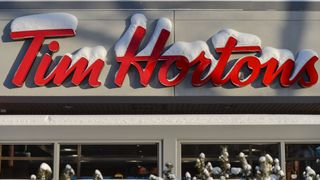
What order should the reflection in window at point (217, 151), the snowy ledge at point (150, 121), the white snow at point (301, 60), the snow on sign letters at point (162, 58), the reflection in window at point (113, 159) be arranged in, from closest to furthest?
the snowy ledge at point (150, 121) → the reflection in window at point (217, 151) → the reflection in window at point (113, 159) → the snow on sign letters at point (162, 58) → the white snow at point (301, 60)

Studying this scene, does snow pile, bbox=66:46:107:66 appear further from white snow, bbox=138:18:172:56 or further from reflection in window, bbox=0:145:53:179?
reflection in window, bbox=0:145:53:179

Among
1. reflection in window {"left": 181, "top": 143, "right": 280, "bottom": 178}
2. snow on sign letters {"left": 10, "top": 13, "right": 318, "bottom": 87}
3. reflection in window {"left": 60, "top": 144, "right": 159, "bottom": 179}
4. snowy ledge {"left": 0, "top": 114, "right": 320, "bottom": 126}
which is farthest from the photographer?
snow on sign letters {"left": 10, "top": 13, "right": 318, "bottom": 87}

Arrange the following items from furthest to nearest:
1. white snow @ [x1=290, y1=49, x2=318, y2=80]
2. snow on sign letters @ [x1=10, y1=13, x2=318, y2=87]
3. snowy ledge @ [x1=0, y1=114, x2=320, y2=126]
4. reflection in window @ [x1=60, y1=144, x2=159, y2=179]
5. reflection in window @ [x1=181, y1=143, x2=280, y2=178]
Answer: white snow @ [x1=290, y1=49, x2=318, y2=80], snow on sign letters @ [x1=10, y1=13, x2=318, y2=87], reflection in window @ [x1=60, y1=144, x2=159, y2=179], reflection in window @ [x1=181, y1=143, x2=280, y2=178], snowy ledge @ [x1=0, y1=114, x2=320, y2=126]

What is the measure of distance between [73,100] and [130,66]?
106cm

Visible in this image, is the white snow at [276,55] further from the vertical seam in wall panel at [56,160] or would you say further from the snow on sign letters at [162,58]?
the vertical seam in wall panel at [56,160]

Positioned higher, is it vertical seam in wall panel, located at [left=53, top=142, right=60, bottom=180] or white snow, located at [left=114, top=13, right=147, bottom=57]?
white snow, located at [left=114, top=13, right=147, bottom=57]

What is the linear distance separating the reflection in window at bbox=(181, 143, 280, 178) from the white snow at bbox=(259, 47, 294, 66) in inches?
67.0

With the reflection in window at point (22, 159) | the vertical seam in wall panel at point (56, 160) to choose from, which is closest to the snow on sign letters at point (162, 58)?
the reflection in window at point (22, 159)

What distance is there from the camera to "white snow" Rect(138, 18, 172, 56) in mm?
9797

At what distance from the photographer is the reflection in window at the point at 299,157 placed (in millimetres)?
8898

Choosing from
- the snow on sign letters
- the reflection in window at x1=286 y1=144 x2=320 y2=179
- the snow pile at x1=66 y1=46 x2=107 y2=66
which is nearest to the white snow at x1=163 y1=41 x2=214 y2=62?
the snow on sign letters

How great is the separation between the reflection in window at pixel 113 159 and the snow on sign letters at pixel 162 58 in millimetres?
1309

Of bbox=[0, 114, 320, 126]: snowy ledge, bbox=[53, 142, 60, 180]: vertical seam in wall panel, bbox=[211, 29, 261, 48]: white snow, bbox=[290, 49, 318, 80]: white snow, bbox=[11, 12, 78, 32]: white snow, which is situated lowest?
bbox=[53, 142, 60, 180]: vertical seam in wall panel

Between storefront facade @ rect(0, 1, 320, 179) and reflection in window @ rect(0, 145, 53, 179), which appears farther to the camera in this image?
storefront facade @ rect(0, 1, 320, 179)
